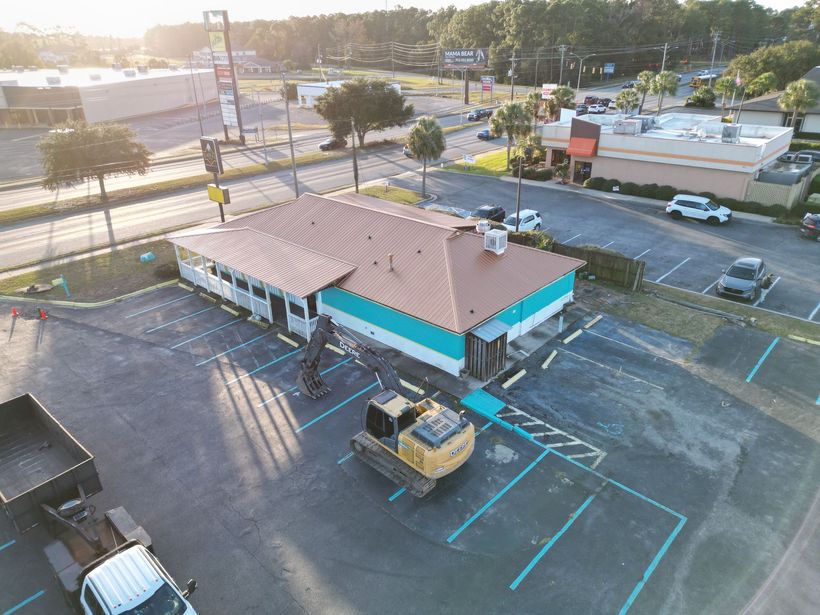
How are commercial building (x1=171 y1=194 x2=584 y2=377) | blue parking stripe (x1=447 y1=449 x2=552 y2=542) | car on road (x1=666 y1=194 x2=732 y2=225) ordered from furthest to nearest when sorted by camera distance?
car on road (x1=666 y1=194 x2=732 y2=225), commercial building (x1=171 y1=194 x2=584 y2=377), blue parking stripe (x1=447 y1=449 x2=552 y2=542)

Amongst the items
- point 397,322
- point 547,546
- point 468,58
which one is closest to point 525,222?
point 397,322

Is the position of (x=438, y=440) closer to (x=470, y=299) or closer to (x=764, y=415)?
(x=470, y=299)

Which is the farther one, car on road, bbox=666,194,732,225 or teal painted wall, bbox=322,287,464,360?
car on road, bbox=666,194,732,225

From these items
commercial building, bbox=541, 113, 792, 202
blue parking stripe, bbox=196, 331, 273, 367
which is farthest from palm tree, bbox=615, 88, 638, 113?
blue parking stripe, bbox=196, 331, 273, 367

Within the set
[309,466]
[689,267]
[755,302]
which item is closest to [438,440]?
[309,466]

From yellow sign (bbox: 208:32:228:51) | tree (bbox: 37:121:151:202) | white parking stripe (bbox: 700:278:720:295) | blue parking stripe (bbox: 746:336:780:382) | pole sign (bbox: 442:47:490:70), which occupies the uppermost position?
yellow sign (bbox: 208:32:228:51)

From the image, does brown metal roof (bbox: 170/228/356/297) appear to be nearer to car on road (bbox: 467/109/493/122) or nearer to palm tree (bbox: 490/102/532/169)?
palm tree (bbox: 490/102/532/169)

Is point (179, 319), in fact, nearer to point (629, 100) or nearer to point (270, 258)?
point (270, 258)

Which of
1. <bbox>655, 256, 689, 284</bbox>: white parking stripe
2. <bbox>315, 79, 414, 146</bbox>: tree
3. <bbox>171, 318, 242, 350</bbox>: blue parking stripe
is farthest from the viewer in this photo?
<bbox>315, 79, 414, 146</bbox>: tree
